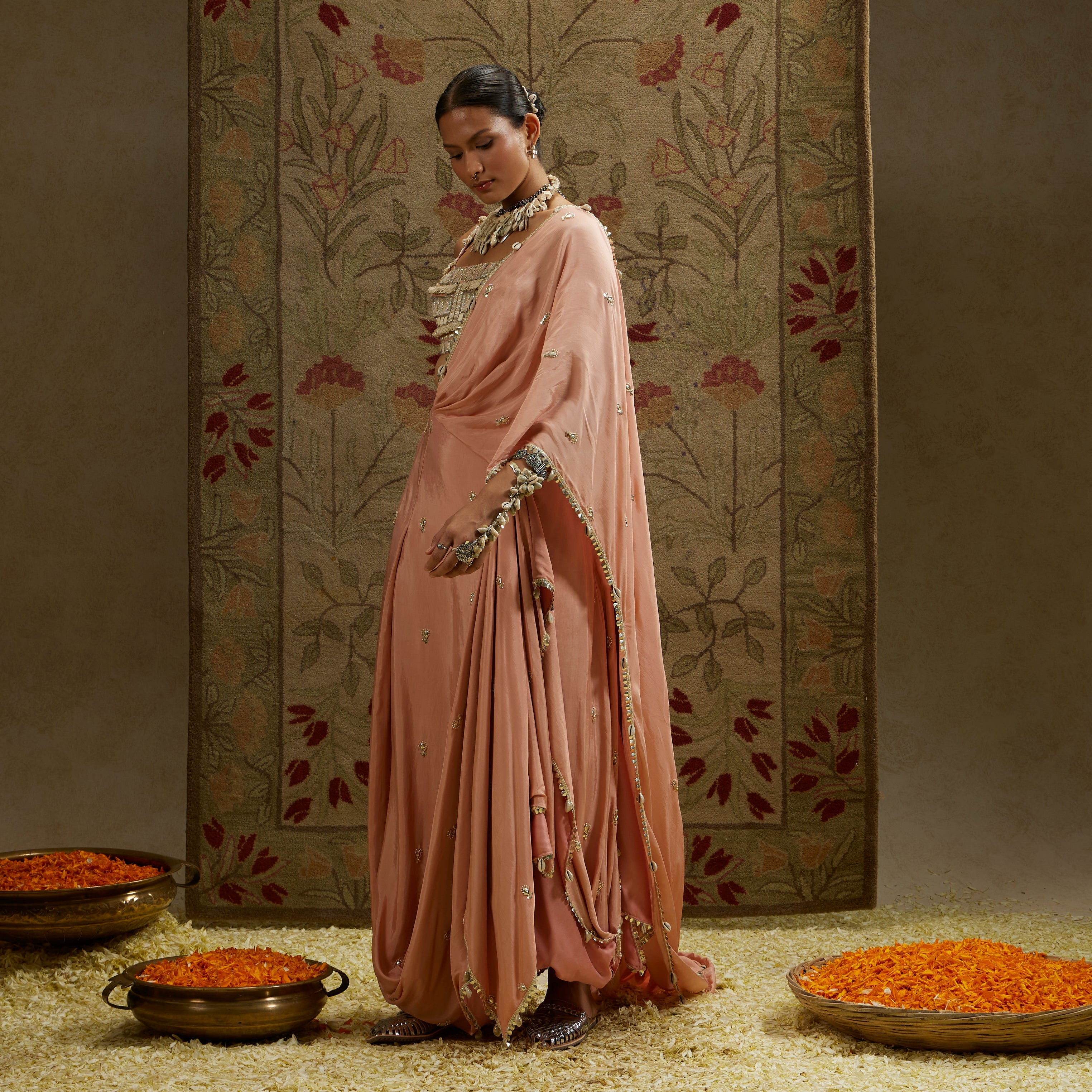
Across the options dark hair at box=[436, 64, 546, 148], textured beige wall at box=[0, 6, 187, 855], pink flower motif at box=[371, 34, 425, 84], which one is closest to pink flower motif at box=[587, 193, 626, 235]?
pink flower motif at box=[371, 34, 425, 84]

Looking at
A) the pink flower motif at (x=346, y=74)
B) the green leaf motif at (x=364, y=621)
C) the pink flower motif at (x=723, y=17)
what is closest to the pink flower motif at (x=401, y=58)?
the pink flower motif at (x=346, y=74)

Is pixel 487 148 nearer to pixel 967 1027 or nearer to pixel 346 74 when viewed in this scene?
pixel 346 74

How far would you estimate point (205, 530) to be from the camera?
356cm

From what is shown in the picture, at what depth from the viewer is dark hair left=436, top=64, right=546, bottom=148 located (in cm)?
241

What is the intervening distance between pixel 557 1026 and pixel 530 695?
0.61 metres

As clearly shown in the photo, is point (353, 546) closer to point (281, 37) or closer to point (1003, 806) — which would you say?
point (281, 37)

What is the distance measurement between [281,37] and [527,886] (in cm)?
258

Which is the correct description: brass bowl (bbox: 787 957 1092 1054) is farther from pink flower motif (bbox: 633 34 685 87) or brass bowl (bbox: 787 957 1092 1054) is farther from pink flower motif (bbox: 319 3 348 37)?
pink flower motif (bbox: 319 3 348 37)

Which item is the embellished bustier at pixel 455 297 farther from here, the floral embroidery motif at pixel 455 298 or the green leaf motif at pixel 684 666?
the green leaf motif at pixel 684 666

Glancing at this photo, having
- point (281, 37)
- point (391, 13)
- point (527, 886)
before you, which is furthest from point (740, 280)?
point (527, 886)

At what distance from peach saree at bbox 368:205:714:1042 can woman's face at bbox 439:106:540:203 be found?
12 centimetres

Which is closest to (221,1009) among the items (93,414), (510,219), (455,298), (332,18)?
(455,298)

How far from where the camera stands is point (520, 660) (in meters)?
2.27

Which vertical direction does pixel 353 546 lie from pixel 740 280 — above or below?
below
